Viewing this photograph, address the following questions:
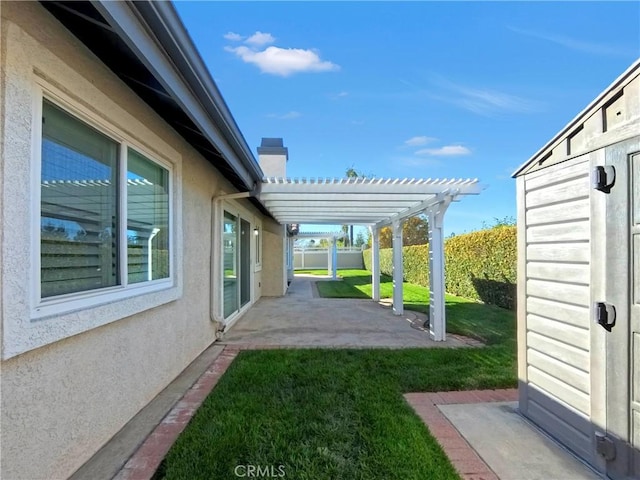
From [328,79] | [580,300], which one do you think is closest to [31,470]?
[580,300]

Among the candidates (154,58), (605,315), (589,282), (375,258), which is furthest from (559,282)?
(375,258)

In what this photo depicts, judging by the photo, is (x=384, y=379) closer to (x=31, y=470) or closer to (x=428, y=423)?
(x=428, y=423)

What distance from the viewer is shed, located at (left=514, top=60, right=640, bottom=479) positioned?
104 inches

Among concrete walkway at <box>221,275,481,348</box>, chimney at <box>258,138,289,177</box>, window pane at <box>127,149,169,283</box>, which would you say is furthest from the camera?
chimney at <box>258,138,289,177</box>

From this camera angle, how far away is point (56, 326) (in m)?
2.55

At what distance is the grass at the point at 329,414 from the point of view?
296 cm

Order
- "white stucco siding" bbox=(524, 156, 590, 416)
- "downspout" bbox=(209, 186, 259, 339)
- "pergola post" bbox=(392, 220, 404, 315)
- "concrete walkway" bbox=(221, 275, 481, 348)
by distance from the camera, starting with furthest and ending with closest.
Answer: "pergola post" bbox=(392, 220, 404, 315) → "concrete walkway" bbox=(221, 275, 481, 348) → "downspout" bbox=(209, 186, 259, 339) → "white stucco siding" bbox=(524, 156, 590, 416)

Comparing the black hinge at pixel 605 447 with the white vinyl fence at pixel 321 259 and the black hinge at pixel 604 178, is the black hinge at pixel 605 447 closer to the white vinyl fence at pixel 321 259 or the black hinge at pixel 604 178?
the black hinge at pixel 604 178

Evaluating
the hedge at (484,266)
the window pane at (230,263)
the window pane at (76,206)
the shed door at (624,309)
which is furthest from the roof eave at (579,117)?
the hedge at (484,266)

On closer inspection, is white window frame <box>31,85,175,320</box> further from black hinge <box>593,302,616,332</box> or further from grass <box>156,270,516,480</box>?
black hinge <box>593,302,616,332</box>

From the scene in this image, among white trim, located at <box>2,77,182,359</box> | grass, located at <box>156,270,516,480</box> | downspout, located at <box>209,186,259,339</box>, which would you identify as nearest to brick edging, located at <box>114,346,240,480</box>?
grass, located at <box>156,270,516,480</box>

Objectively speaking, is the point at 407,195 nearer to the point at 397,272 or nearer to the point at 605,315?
the point at 397,272

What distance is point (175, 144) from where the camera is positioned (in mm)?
4996

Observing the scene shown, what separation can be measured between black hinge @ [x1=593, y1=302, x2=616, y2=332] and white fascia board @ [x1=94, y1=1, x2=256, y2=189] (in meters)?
4.05
